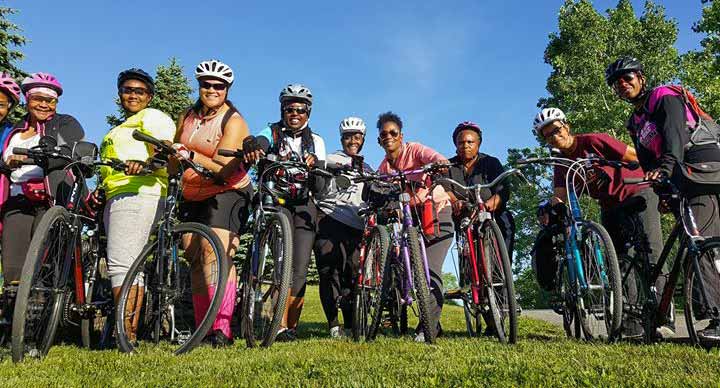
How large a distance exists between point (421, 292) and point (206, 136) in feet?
8.47

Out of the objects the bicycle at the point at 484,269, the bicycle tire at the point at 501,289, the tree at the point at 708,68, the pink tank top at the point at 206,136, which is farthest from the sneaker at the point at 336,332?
the tree at the point at 708,68

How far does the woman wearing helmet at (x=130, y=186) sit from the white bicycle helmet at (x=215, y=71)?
67cm

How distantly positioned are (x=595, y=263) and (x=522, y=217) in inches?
1230

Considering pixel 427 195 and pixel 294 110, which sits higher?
pixel 294 110

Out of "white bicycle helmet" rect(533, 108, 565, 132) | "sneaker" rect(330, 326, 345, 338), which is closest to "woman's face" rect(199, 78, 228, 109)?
"sneaker" rect(330, 326, 345, 338)

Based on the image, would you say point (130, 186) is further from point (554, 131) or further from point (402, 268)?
point (554, 131)

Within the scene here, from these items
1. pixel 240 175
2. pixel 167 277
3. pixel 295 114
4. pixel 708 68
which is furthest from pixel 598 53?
pixel 167 277

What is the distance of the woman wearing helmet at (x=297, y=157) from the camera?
559 cm

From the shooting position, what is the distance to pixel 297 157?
549 centimetres

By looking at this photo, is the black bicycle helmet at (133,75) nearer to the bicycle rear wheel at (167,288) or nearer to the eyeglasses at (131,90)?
the eyeglasses at (131,90)

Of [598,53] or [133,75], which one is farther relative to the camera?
[598,53]

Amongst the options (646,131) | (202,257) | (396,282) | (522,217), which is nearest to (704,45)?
(522,217)

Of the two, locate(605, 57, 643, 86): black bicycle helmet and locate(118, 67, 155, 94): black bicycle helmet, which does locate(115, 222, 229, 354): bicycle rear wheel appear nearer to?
locate(118, 67, 155, 94): black bicycle helmet

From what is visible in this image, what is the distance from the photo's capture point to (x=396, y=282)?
507cm
